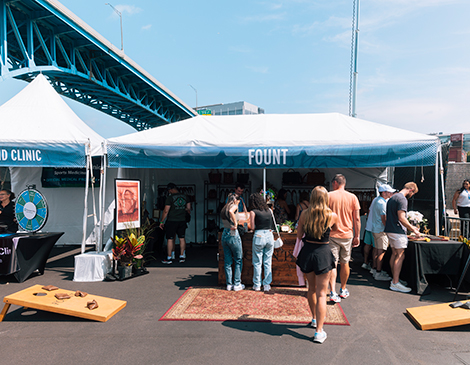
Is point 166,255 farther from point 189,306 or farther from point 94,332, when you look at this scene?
point 94,332

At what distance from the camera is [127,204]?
610 centimetres

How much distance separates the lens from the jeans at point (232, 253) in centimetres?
483

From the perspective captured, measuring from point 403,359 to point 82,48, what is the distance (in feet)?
64.7

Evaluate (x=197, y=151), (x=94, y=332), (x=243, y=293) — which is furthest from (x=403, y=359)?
→ (x=197, y=151)

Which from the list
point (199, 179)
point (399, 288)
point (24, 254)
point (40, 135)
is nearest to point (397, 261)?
point (399, 288)

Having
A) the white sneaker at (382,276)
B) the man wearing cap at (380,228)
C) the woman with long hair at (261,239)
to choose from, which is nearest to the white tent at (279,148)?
the man wearing cap at (380,228)

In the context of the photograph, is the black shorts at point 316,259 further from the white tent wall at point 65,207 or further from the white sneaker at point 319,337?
the white tent wall at point 65,207

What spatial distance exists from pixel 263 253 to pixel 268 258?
114 mm

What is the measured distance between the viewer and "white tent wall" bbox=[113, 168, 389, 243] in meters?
7.99

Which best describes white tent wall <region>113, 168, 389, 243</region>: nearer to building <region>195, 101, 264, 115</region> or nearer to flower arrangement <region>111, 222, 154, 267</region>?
flower arrangement <region>111, 222, 154, 267</region>

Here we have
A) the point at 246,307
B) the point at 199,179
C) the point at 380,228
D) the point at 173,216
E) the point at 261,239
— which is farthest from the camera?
the point at 199,179

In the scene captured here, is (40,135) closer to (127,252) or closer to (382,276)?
(127,252)

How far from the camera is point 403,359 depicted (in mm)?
3057

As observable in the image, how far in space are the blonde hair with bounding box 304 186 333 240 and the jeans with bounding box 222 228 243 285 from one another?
1720mm
